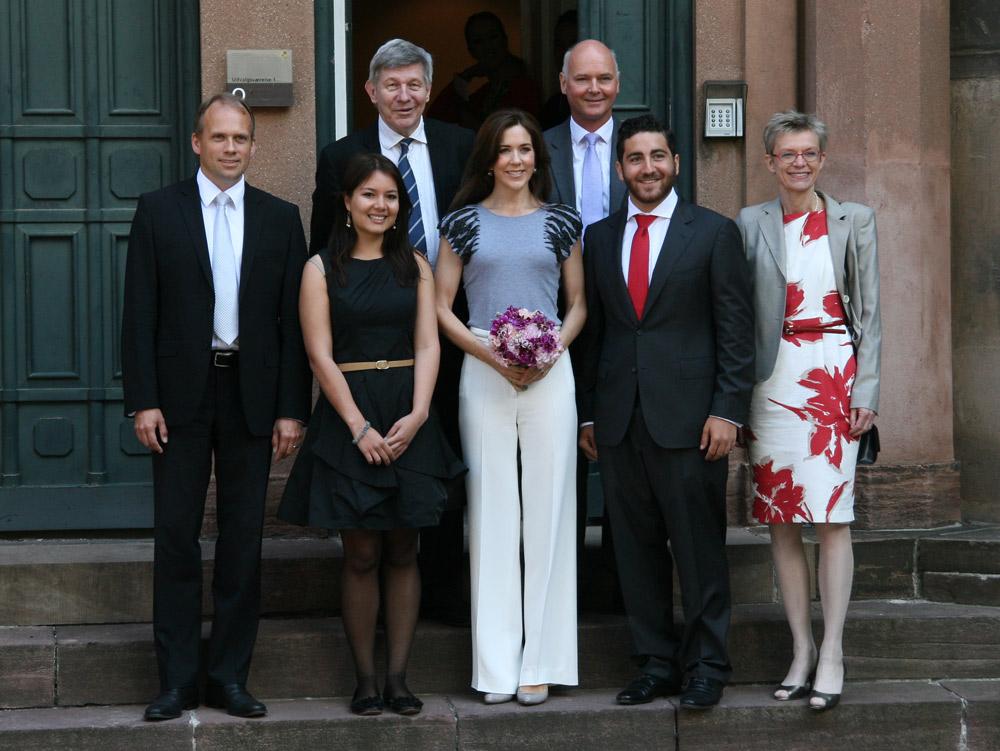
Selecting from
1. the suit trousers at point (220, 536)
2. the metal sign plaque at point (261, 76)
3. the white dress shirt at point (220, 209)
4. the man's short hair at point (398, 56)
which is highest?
the metal sign plaque at point (261, 76)

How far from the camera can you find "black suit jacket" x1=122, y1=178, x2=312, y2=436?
5777mm

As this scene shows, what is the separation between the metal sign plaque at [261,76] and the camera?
7.21 meters

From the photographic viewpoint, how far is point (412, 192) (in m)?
6.41

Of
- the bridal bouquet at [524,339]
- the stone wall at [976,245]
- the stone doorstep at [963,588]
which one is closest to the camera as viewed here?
the bridal bouquet at [524,339]

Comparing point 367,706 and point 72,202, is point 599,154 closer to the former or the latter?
point 367,706

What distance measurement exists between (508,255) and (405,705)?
168cm

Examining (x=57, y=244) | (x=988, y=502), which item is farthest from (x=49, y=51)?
(x=988, y=502)

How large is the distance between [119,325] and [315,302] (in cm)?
202

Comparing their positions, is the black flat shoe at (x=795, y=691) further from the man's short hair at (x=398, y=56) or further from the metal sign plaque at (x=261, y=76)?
the metal sign plaque at (x=261, y=76)

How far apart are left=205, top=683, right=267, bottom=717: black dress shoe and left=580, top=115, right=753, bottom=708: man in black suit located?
1.37 metres

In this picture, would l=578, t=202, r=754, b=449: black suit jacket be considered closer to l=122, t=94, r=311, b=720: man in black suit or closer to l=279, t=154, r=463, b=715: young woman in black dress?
l=279, t=154, r=463, b=715: young woman in black dress

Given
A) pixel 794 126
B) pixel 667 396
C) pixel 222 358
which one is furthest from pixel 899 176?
pixel 222 358

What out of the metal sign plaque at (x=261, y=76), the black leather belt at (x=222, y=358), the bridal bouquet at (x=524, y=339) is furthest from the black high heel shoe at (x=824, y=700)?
the metal sign plaque at (x=261, y=76)

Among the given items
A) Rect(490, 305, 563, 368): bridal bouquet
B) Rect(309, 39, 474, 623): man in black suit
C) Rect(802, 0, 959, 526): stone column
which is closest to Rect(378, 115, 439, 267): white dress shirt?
Rect(309, 39, 474, 623): man in black suit
